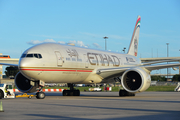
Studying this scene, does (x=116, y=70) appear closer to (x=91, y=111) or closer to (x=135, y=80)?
(x=135, y=80)

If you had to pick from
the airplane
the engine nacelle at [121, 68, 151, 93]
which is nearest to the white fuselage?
the airplane

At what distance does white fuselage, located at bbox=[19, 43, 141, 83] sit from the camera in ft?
63.3

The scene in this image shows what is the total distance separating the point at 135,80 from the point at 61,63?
21.8ft

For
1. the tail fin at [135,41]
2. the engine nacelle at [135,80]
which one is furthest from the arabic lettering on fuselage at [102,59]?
the tail fin at [135,41]

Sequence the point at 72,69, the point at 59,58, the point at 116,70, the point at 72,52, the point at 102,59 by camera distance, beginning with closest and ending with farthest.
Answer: the point at 59,58, the point at 72,69, the point at 72,52, the point at 116,70, the point at 102,59

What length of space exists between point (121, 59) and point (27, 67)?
12.4 m

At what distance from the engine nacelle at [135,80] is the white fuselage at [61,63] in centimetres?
280

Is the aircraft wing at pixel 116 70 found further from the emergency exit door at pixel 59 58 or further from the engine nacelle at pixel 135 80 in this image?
the emergency exit door at pixel 59 58

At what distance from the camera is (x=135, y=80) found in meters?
23.4

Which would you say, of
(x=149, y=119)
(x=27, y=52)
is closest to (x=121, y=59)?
(x=27, y=52)

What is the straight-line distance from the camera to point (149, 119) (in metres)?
8.98

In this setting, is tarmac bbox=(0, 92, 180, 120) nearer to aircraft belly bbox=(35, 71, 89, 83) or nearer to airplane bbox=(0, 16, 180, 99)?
airplane bbox=(0, 16, 180, 99)

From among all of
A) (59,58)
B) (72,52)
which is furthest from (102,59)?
(59,58)

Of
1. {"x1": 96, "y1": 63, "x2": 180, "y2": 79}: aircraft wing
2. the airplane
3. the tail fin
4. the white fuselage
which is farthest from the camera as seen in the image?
the tail fin
